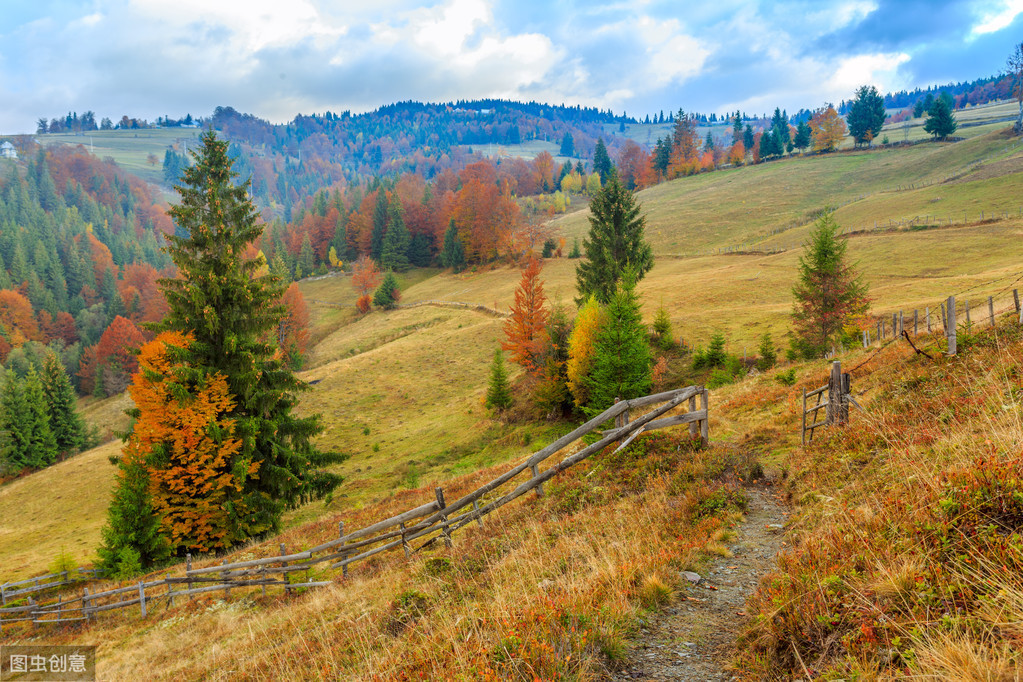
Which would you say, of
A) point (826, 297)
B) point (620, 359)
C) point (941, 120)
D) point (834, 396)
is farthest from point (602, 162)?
point (834, 396)

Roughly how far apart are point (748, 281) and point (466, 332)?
31.5 meters

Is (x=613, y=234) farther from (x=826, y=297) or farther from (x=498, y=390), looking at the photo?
(x=826, y=297)

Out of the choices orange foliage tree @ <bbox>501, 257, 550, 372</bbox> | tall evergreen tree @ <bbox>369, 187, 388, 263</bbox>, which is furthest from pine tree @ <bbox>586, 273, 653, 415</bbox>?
tall evergreen tree @ <bbox>369, 187, 388, 263</bbox>

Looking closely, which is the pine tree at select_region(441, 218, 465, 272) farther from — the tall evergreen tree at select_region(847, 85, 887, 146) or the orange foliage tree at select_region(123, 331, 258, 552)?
the tall evergreen tree at select_region(847, 85, 887, 146)

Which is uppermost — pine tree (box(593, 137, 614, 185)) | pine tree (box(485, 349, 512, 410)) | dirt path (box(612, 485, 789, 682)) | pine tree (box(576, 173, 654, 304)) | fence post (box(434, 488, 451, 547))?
pine tree (box(593, 137, 614, 185))

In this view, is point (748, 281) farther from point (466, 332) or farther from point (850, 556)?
point (850, 556)

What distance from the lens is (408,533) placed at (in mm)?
11945

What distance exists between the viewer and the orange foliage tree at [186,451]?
19109 mm

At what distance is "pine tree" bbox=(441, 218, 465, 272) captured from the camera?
3713 inches

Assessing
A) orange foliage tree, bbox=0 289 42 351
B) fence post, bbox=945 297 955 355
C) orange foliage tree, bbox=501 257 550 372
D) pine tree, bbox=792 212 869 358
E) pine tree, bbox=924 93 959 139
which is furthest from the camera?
pine tree, bbox=924 93 959 139

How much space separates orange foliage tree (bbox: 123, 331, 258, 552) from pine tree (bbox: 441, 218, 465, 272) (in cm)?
7542

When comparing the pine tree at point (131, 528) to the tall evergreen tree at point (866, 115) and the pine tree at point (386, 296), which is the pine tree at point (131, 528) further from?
the tall evergreen tree at point (866, 115)

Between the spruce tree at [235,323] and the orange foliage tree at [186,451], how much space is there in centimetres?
43

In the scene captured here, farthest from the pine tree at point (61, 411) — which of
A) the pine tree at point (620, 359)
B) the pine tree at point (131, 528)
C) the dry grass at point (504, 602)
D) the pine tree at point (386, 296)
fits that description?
the pine tree at point (620, 359)
